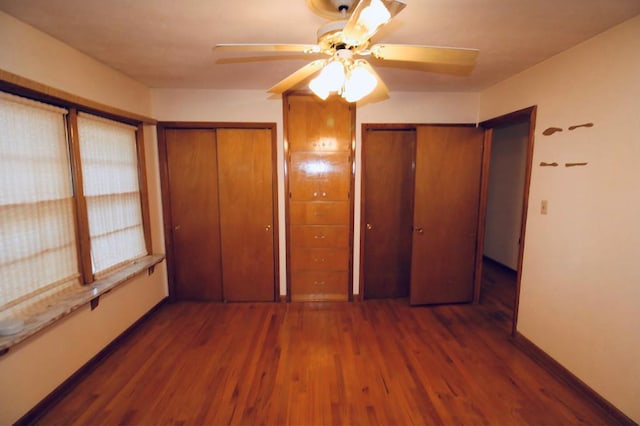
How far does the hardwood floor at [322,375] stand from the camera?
65.8 inches

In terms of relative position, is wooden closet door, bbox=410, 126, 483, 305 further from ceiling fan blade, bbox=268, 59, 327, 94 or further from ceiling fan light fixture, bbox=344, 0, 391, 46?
ceiling fan light fixture, bbox=344, 0, 391, 46

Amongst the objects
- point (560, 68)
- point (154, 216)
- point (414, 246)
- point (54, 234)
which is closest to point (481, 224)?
point (414, 246)

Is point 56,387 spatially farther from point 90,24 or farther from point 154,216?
point 90,24

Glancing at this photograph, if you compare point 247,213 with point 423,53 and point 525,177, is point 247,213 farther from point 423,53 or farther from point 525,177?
point 525,177

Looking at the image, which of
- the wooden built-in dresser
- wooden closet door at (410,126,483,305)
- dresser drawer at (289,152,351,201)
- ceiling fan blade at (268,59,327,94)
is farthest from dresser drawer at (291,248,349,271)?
ceiling fan blade at (268,59,327,94)

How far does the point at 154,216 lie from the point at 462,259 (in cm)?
345

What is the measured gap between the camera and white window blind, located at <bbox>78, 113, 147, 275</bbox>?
83.1 inches

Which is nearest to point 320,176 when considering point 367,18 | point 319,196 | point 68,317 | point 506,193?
point 319,196

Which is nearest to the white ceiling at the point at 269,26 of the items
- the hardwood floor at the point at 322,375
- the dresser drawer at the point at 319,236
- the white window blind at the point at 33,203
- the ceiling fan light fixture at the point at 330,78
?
the ceiling fan light fixture at the point at 330,78

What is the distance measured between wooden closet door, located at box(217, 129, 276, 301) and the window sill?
88 centimetres

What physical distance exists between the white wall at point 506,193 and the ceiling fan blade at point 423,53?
3.28 m

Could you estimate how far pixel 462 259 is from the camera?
3.03m

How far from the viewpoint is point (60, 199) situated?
1.86 metres

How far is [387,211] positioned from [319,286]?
1.19 metres
